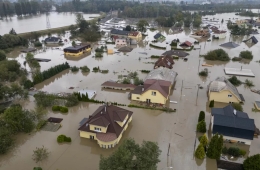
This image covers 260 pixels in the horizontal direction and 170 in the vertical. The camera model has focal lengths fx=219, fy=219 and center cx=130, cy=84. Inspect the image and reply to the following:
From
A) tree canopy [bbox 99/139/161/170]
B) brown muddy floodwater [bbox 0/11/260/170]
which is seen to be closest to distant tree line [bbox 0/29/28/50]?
brown muddy floodwater [bbox 0/11/260/170]

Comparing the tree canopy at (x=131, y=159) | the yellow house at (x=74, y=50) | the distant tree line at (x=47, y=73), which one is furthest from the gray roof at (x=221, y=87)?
the yellow house at (x=74, y=50)

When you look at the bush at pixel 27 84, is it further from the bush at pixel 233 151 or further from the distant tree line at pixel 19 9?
the distant tree line at pixel 19 9

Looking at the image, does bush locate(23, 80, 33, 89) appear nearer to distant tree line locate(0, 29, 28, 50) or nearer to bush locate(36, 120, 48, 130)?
bush locate(36, 120, 48, 130)

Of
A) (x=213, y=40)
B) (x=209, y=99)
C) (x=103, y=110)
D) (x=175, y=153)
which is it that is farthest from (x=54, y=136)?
(x=213, y=40)

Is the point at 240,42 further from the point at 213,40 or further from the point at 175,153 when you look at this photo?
the point at 175,153

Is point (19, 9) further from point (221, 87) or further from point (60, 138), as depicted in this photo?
point (221, 87)

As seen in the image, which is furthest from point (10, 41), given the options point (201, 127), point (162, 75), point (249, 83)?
point (249, 83)
